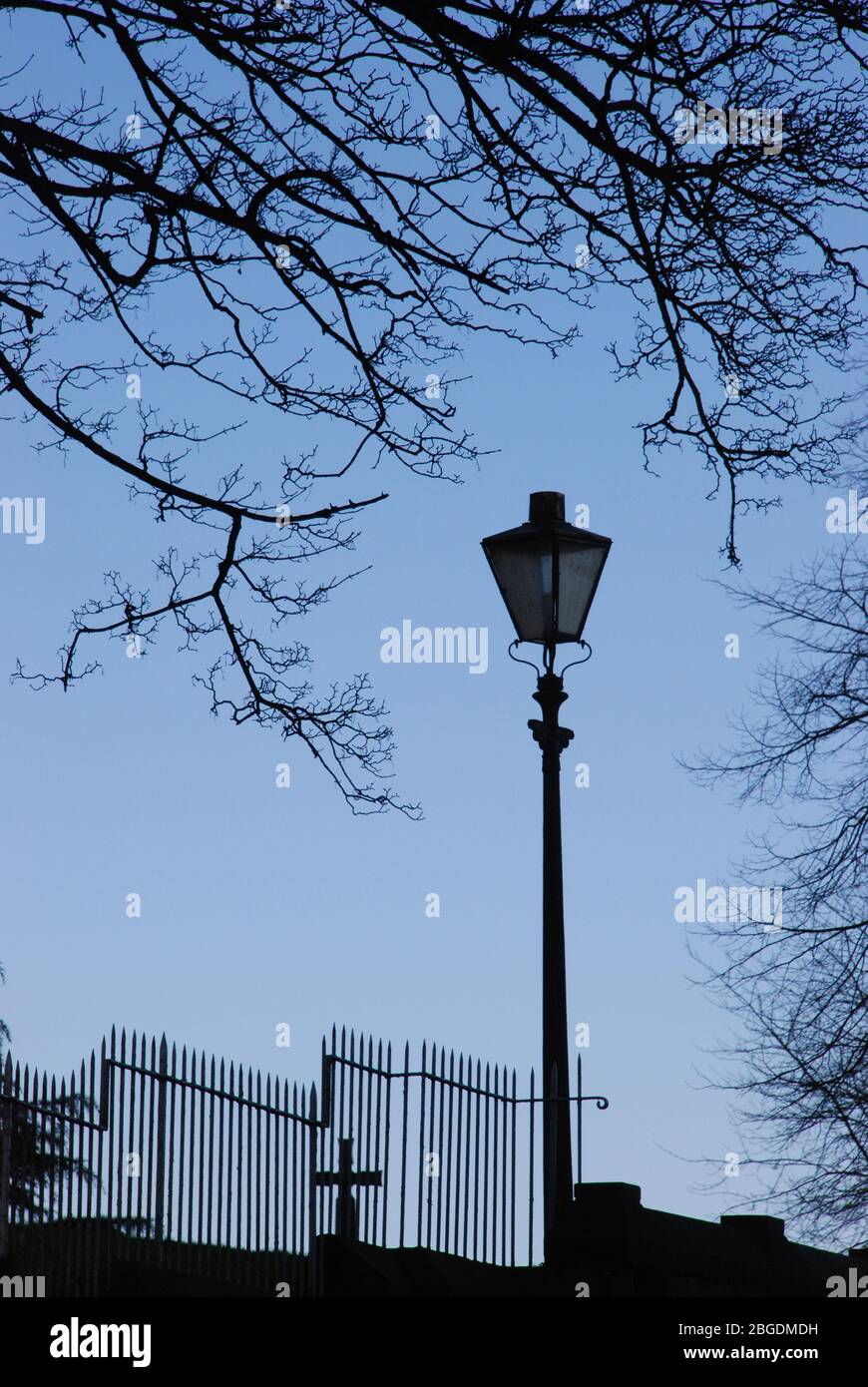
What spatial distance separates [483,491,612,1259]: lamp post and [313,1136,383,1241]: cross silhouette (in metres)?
1.59

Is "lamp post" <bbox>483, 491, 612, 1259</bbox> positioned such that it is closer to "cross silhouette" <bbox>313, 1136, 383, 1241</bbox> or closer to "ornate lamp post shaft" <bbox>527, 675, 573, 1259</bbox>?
"ornate lamp post shaft" <bbox>527, 675, 573, 1259</bbox>

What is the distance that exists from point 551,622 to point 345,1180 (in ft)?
13.0

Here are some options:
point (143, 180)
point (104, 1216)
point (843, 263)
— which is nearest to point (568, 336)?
point (843, 263)

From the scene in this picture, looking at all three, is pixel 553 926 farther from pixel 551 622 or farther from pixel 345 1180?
pixel 345 1180

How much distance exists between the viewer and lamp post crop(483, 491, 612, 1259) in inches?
410

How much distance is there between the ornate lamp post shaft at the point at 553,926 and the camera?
10.4 meters

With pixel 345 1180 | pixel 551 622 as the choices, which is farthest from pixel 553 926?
pixel 345 1180

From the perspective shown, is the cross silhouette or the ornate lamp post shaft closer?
the ornate lamp post shaft

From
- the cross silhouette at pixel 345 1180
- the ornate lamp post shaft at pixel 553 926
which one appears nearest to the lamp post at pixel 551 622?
the ornate lamp post shaft at pixel 553 926

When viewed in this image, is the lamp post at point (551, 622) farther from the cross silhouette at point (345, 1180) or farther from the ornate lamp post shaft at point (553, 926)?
the cross silhouette at point (345, 1180)

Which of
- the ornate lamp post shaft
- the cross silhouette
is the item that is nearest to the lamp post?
the ornate lamp post shaft

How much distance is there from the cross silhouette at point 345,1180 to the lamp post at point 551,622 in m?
1.59

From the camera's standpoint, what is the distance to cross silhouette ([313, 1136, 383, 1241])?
39.5 ft

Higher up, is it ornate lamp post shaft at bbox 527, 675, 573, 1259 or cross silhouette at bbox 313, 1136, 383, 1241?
ornate lamp post shaft at bbox 527, 675, 573, 1259
